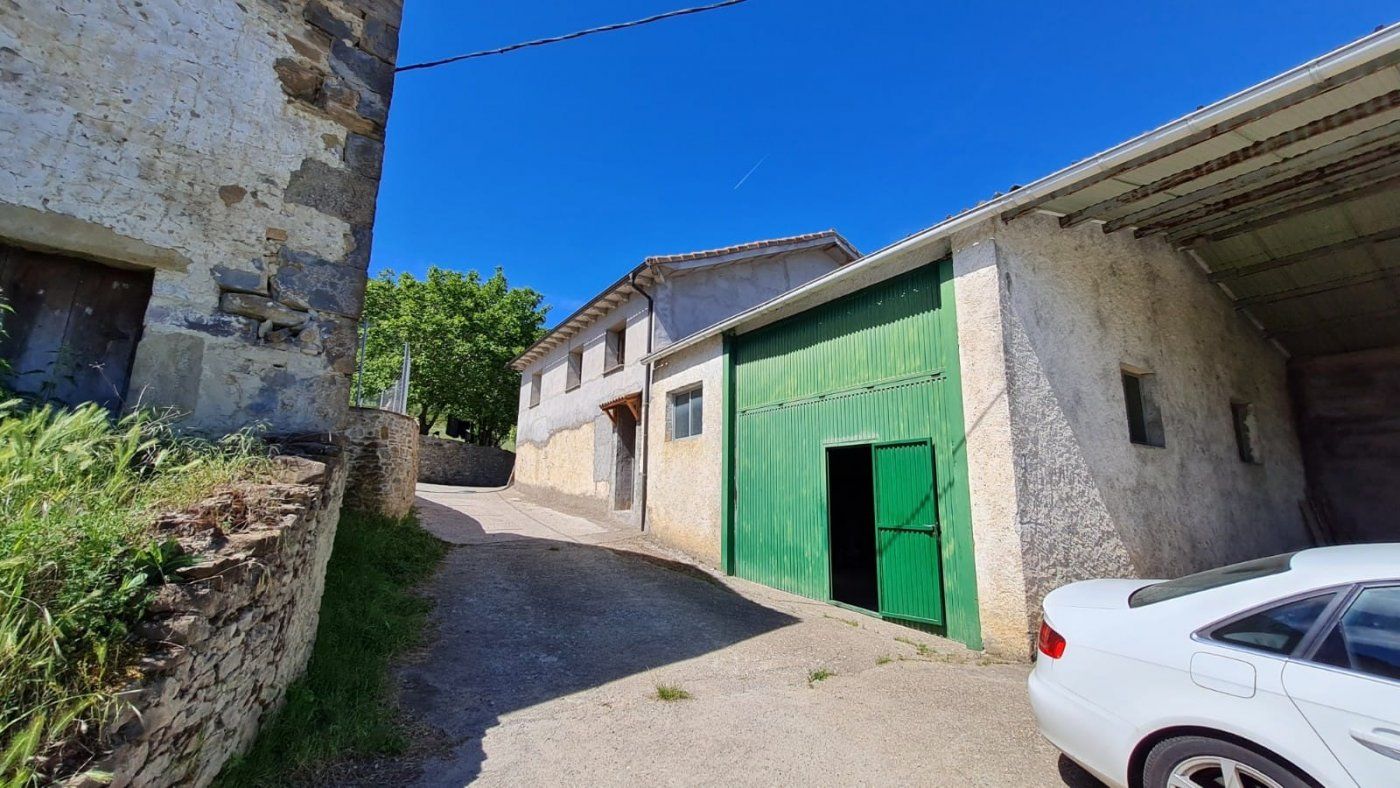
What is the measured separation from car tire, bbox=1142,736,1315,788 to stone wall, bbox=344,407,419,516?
29.1 feet

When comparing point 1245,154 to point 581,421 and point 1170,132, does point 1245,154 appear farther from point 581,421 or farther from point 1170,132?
point 581,421

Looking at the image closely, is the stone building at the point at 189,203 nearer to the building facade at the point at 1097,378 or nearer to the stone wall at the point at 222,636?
the stone wall at the point at 222,636

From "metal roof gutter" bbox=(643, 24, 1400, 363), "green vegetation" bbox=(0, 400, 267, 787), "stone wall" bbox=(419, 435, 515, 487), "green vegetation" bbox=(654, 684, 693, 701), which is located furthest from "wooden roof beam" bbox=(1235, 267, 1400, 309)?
"stone wall" bbox=(419, 435, 515, 487)

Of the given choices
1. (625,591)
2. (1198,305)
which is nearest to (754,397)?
(625,591)

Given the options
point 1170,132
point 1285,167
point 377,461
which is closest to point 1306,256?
point 1285,167

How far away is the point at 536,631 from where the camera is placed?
5.34 metres

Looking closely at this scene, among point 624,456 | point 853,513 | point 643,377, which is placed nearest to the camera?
point 853,513

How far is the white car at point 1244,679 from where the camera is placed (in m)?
2.01

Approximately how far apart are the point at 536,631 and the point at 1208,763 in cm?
480

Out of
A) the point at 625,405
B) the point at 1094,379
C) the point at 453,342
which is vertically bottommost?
the point at 1094,379

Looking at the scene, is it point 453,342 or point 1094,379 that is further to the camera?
point 453,342

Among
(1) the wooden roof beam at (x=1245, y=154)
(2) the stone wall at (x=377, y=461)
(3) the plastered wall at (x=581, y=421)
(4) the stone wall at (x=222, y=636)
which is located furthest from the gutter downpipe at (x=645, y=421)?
(4) the stone wall at (x=222, y=636)

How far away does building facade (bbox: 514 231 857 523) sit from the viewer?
34.5ft

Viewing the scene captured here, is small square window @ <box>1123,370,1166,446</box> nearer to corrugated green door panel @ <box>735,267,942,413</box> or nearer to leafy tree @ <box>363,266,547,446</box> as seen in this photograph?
corrugated green door panel @ <box>735,267,942,413</box>
